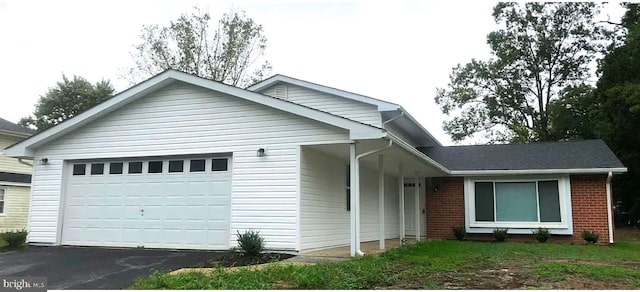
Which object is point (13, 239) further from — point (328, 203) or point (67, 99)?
point (67, 99)

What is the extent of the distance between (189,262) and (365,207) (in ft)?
21.1

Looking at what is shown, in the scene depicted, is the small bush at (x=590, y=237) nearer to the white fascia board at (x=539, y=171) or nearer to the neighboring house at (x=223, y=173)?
the neighboring house at (x=223, y=173)

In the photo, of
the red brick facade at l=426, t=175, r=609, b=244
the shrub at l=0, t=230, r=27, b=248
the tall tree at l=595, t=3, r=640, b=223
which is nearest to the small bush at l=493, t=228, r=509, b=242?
the red brick facade at l=426, t=175, r=609, b=244

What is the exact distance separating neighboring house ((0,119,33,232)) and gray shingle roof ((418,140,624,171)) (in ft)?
52.7

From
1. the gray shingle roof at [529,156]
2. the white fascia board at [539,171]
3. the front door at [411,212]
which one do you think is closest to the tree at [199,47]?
the gray shingle roof at [529,156]

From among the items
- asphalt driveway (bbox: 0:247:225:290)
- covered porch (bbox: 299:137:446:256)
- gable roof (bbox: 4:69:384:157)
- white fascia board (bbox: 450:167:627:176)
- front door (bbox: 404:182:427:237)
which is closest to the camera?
asphalt driveway (bbox: 0:247:225:290)

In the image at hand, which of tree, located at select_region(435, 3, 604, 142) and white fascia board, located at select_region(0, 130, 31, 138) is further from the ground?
Result: tree, located at select_region(435, 3, 604, 142)

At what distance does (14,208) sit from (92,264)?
13.8 m

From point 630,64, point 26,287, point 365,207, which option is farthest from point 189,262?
point 630,64

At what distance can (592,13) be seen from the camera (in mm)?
29297

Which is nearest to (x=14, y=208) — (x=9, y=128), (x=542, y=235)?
(x=9, y=128)

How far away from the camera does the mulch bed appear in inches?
342

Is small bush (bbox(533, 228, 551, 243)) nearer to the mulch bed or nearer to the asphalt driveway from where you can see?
the mulch bed

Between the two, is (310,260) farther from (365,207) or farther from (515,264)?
(365,207)
